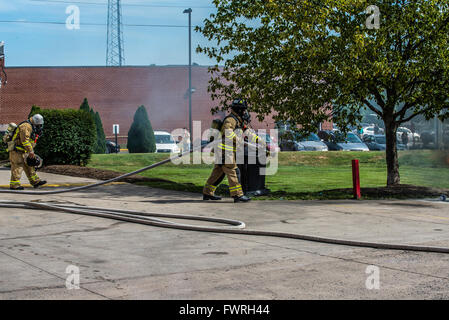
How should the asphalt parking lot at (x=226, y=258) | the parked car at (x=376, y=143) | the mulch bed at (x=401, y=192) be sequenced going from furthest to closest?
the parked car at (x=376, y=143), the mulch bed at (x=401, y=192), the asphalt parking lot at (x=226, y=258)

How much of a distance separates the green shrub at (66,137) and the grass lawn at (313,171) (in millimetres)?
2120

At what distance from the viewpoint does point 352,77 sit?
40.0ft

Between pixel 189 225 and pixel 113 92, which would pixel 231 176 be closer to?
pixel 189 225

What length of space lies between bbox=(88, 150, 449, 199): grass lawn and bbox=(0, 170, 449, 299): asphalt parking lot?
13.6ft

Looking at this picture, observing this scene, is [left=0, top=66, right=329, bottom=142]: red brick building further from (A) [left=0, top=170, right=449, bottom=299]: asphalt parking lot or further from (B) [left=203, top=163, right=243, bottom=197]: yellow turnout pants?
(A) [left=0, top=170, right=449, bottom=299]: asphalt parking lot

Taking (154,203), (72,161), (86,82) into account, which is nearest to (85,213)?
(154,203)

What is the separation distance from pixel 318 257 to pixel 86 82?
51.2 meters

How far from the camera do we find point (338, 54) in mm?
12703

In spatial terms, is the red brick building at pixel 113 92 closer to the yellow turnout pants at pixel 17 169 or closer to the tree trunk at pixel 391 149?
the tree trunk at pixel 391 149

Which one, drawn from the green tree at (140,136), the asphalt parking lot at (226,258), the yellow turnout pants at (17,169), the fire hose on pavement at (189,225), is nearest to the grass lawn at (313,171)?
the yellow turnout pants at (17,169)

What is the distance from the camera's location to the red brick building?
5484cm

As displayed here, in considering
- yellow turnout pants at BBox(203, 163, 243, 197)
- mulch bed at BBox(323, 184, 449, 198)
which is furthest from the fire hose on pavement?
mulch bed at BBox(323, 184, 449, 198)

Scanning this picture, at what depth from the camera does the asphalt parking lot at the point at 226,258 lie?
520cm
